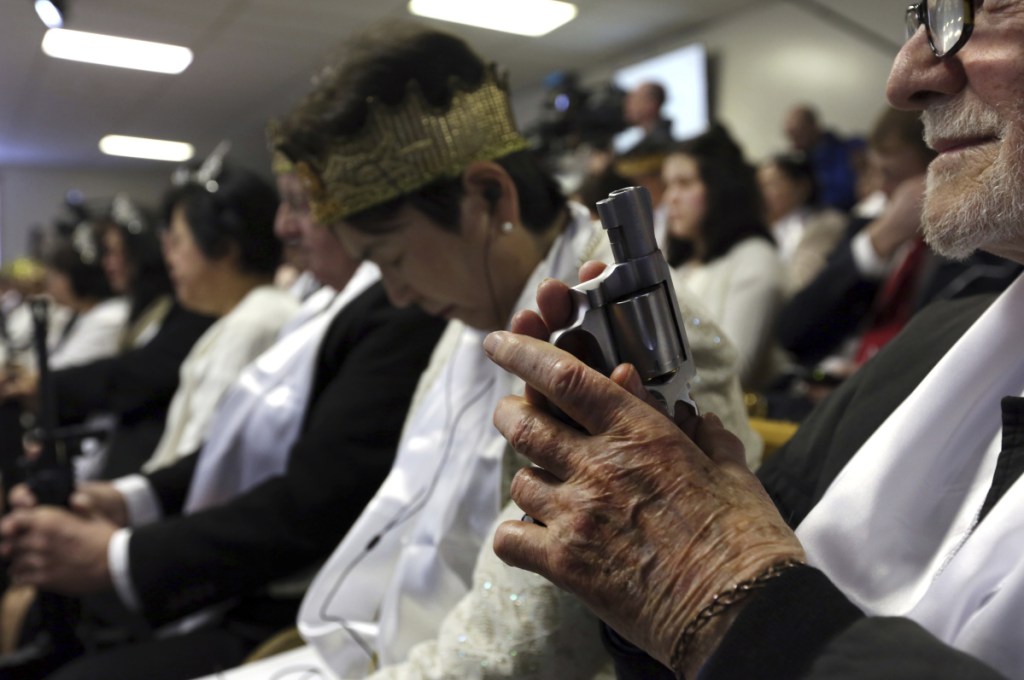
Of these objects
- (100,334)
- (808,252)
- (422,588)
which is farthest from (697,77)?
(422,588)

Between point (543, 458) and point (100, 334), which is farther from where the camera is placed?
point (100, 334)

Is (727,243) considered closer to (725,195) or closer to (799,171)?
(725,195)

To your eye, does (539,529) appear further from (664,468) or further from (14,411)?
(14,411)

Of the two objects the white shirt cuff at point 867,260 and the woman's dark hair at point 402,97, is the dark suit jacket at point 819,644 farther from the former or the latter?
the white shirt cuff at point 867,260

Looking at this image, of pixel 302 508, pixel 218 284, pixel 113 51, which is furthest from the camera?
pixel 218 284

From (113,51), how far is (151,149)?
93 centimetres

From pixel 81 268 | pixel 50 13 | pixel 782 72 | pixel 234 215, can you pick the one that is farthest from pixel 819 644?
pixel 782 72

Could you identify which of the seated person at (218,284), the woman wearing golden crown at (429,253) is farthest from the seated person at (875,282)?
the seated person at (218,284)

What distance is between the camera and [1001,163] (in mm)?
588

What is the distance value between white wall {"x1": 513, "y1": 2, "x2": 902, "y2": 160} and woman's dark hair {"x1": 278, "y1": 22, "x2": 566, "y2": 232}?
2954 mm

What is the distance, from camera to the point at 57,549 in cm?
132

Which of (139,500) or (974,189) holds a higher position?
(974,189)

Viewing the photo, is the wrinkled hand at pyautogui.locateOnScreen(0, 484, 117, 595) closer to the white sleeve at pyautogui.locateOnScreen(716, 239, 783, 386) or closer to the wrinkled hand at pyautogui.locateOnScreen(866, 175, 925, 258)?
the white sleeve at pyautogui.locateOnScreen(716, 239, 783, 386)

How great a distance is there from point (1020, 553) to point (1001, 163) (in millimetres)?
262
